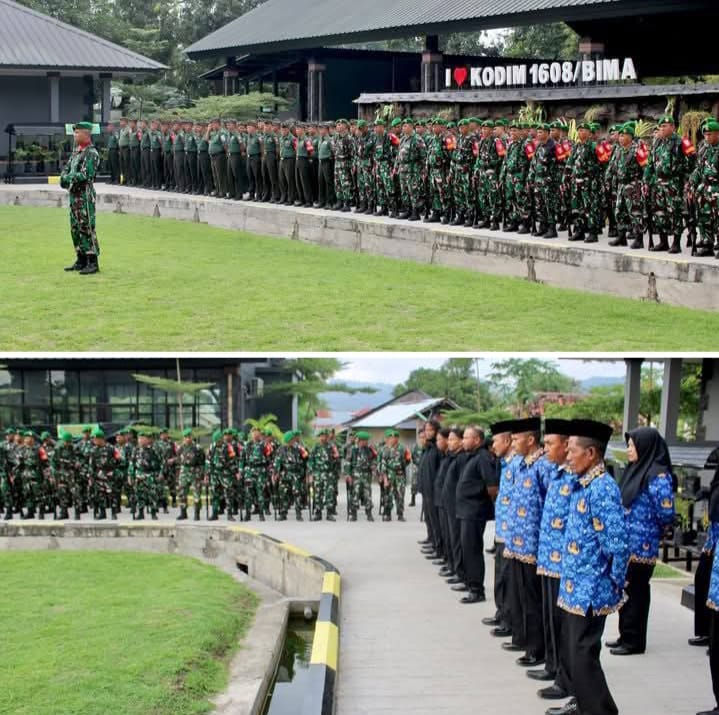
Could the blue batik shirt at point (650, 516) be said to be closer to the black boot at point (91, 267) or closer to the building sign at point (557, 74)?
the black boot at point (91, 267)

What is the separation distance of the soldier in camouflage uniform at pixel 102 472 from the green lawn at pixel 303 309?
3001 mm

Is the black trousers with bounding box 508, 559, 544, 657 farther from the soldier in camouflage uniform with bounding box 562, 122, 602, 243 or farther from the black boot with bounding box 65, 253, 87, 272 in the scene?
the black boot with bounding box 65, 253, 87, 272

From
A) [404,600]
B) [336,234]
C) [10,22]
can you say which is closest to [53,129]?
[10,22]

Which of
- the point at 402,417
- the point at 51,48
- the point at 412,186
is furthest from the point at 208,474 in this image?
the point at 402,417

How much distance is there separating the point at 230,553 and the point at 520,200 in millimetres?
5460

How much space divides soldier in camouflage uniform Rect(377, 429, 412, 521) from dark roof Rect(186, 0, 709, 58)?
11.0 m

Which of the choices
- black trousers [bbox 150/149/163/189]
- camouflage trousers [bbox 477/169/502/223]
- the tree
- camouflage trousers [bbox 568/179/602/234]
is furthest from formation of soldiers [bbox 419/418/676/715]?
the tree

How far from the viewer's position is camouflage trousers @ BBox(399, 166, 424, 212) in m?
17.5

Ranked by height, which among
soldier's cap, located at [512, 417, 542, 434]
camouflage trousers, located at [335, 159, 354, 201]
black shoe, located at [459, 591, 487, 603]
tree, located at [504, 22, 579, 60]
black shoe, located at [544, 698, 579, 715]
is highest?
tree, located at [504, 22, 579, 60]

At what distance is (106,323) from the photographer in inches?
507

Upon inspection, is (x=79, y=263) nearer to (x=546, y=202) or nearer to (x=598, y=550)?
(x=546, y=202)

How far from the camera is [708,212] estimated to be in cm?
1298

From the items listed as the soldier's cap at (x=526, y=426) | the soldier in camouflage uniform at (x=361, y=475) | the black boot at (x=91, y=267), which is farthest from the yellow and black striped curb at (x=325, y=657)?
the soldier in camouflage uniform at (x=361, y=475)

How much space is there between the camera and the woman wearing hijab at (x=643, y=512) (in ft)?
26.9
